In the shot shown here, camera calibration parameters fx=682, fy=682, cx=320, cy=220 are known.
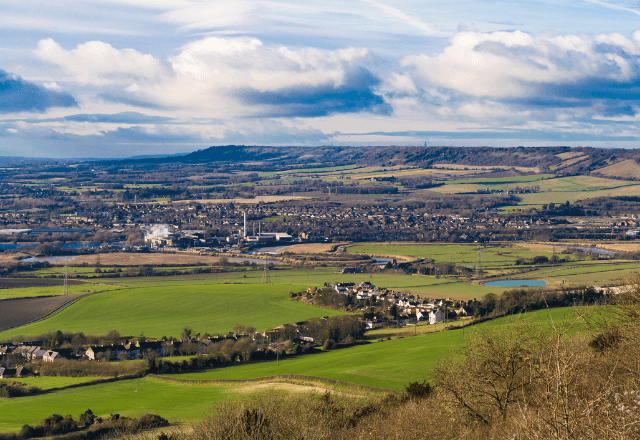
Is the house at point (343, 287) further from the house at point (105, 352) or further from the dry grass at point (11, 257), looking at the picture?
the dry grass at point (11, 257)

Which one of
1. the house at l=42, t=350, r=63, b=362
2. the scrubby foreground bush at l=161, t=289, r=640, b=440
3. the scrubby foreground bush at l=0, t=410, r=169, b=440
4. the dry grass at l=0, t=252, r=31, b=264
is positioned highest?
the scrubby foreground bush at l=161, t=289, r=640, b=440

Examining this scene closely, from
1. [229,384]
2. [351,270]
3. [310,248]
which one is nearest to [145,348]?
[229,384]

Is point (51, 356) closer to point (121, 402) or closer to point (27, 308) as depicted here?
point (121, 402)

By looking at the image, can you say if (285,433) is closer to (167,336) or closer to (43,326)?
(167,336)

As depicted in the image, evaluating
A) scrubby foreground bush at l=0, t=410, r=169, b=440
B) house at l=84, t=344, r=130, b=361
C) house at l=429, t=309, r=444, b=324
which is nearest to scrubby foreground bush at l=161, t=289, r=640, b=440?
scrubby foreground bush at l=0, t=410, r=169, b=440

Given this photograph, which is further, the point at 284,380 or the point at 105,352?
the point at 105,352

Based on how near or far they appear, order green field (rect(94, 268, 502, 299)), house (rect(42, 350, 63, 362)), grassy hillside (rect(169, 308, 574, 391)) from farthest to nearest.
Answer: green field (rect(94, 268, 502, 299)) → house (rect(42, 350, 63, 362)) → grassy hillside (rect(169, 308, 574, 391))

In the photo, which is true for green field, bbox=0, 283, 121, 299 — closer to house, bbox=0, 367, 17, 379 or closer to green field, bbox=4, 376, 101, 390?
house, bbox=0, 367, 17, 379
